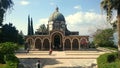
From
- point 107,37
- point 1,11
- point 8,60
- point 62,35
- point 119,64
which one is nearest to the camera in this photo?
point 119,64

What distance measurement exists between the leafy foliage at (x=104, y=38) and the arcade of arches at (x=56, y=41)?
6.80m

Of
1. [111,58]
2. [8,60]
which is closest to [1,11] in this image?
[8,60]

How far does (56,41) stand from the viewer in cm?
6338

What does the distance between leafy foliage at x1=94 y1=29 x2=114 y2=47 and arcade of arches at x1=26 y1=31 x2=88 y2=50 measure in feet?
22.3

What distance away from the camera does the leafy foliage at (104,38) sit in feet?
223

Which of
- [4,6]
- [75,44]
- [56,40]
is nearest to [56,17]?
[56,40]

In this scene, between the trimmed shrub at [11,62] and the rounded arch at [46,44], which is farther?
the rounded arch at [46,44]

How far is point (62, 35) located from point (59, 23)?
4.75 m

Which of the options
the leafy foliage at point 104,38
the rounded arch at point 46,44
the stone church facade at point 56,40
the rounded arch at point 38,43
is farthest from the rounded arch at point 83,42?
the rounded arch at point 38,43

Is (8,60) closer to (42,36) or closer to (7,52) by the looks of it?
(7,52)

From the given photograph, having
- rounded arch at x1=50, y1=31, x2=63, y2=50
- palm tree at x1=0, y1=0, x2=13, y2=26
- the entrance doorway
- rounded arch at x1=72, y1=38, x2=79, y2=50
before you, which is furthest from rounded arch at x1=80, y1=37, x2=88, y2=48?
palm tree at x1=0, y1=0, x2=13, y2=26

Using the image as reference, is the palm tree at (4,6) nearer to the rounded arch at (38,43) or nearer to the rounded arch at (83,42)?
the rounded arch at (38,43)

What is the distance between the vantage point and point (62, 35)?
204 ft

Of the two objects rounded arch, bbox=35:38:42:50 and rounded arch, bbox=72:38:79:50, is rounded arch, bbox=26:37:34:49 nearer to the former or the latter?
rounded arch, bbox=35:38:42:50
